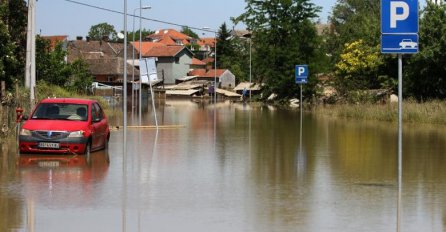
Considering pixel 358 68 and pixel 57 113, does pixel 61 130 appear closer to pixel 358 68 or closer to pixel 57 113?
pixel 57 113

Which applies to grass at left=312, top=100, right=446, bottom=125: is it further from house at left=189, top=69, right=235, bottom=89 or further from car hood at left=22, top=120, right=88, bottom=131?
house at left=189, top=69, right=235, bottom=89

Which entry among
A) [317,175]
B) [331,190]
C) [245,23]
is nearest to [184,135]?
[317,175]

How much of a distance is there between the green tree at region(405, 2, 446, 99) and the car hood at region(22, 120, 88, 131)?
28066mm

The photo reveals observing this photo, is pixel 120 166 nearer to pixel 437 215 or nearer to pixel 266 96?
pixel 437 215

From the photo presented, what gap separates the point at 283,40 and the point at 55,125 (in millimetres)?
50084

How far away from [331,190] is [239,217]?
11.4 ft

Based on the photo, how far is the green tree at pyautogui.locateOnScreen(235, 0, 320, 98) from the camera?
6775 cm

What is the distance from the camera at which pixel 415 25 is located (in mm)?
11328

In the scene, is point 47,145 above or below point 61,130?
below

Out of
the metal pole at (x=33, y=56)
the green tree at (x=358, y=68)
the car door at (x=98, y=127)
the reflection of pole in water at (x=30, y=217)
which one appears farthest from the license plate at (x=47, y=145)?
the green tree at (x=358, y=68)

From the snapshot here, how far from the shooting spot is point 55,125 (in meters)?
20.9

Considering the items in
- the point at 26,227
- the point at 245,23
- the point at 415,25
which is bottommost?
the point at 26,227

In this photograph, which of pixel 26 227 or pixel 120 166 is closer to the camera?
pixel 26 227

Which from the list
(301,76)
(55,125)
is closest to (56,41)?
(301,76)
